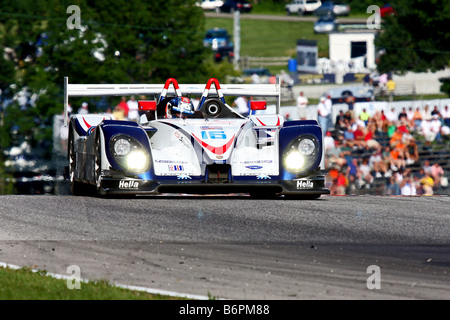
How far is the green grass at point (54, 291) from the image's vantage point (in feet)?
20.9

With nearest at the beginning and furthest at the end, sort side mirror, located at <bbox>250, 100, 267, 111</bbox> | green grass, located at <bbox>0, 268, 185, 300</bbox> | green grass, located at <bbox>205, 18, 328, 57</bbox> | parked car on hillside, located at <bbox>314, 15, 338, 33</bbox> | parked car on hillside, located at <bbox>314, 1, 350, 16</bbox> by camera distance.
→ green grass, located at <bbox>0, 268, 185, 300</bbox>
side mirror, located at <bbox>250, 100, 267, 111</bbox>
green grass, located at <bbox>205, 18, 328, 57</bbox>
parked car on hillside, located at <bbox>314, 15, 338, 33</bbox>
parked car on hillside, located at <bbox>314, 1, 350, 16</bbox>

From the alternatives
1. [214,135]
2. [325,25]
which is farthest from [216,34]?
[214,135]

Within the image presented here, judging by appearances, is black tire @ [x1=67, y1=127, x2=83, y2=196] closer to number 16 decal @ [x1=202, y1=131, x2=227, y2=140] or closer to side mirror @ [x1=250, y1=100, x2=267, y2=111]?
side mirror @ [x1=250, y1=100, x2=267, y2=111]

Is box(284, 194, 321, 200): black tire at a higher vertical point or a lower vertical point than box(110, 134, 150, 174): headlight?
lower

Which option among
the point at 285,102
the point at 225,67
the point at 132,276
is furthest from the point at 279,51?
the point at 132,276

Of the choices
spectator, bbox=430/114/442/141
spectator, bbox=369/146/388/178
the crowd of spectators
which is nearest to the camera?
the crowd of spectators

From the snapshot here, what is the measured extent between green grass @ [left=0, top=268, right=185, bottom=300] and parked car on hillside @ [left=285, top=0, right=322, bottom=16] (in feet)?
274

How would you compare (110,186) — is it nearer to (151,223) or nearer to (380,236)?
(151,223)

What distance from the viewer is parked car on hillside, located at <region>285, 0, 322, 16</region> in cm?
8894

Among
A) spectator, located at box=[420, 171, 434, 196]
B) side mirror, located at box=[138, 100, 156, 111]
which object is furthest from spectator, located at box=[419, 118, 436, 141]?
side mirror, located at box=[138, 100, 156, 111]

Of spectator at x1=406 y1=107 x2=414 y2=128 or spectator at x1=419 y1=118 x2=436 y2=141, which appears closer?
spectator at x1=419 y1=118 x2=436 y2=141

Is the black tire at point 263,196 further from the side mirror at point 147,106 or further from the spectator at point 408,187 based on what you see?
the spectator at point 408,187

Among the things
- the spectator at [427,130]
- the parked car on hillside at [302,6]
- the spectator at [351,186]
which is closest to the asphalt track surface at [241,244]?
the spectator at [351,186]

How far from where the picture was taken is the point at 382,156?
22.5 meters
